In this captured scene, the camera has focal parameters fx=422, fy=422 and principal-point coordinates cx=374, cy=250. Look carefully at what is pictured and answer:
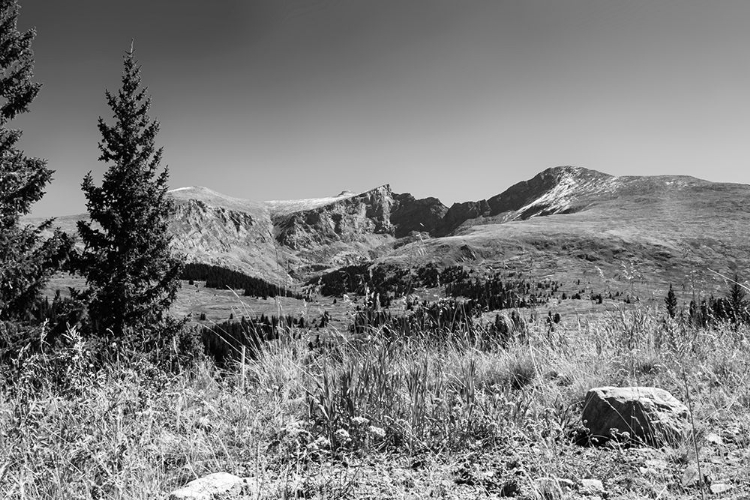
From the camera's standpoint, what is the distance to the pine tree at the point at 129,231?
25062mm

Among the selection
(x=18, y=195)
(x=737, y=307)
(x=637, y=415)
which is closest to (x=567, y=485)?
(x=637, y=415)

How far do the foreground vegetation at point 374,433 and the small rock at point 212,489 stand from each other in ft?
0.59

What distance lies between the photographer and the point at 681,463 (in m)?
3.63

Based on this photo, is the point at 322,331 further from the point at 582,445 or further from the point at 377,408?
the point at 582,445

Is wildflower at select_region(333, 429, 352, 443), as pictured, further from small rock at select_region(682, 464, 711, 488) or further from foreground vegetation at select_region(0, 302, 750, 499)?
small rock at select_region(682, 464, 711, 488)

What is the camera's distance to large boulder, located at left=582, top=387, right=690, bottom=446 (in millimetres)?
3984

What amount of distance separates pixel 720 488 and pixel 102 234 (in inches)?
1169

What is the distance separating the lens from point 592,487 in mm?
3334

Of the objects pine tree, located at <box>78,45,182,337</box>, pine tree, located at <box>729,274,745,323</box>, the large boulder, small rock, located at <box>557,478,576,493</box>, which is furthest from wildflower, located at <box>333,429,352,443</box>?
pine tree, located at <box>78,45,182,337</box>

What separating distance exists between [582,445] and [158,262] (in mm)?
26772

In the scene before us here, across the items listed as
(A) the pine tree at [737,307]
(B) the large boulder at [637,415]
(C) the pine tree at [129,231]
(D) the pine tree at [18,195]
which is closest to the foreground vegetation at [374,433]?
(B) the large boulder at [637,415]

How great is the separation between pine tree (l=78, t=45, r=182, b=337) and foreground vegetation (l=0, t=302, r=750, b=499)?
68.5 ft

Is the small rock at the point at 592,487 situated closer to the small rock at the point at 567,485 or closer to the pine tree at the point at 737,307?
the small rock at the point at 567,485

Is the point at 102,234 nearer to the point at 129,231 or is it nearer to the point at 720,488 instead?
the point at 129,231
